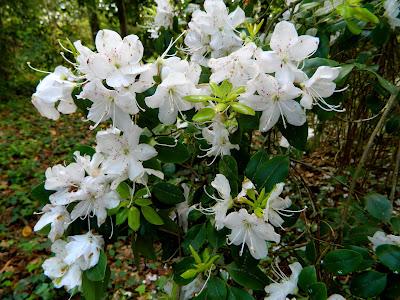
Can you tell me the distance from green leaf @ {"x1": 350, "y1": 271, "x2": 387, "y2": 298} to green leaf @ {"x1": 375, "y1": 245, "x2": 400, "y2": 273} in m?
0.04

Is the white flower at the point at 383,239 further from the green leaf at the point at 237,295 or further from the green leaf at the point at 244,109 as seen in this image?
the green leaf at the point at 244,109

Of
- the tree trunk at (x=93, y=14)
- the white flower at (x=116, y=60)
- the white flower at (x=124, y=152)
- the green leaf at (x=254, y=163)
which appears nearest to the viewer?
the white flower at (x=116, y=60)

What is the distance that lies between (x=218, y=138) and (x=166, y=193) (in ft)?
0.62

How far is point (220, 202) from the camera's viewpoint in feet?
2.74

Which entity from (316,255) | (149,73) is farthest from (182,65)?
(316,255)

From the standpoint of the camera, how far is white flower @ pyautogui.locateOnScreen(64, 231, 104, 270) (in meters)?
0.87

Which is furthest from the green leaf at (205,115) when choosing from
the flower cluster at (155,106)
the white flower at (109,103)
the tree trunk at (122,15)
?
the tree trunk at (122,15)

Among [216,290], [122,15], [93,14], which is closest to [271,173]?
[216,290]

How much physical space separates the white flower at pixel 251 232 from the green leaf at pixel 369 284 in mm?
273

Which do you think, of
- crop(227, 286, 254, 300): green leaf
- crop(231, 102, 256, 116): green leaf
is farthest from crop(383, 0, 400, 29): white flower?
crop(227, 286, 254, 300): green leaf

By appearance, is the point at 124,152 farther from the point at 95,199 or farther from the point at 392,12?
the point at 392,12

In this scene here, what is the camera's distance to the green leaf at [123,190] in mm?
864

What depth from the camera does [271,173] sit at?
0.88 metres

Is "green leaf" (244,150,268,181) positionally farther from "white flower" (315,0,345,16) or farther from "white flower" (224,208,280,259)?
"white flower" (315,0,345,16)
